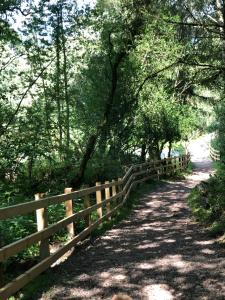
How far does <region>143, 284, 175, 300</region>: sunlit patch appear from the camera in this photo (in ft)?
18.5

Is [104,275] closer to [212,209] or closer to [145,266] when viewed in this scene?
[145,266]

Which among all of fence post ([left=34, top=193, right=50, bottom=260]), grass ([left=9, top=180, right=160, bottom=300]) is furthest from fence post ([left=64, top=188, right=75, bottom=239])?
fence post ([left=34, top=193, right=50, bottom=260])

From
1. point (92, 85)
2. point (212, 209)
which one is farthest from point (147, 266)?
point (92, 85)

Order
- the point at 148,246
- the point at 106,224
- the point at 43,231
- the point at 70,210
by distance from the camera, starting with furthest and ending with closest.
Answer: the point at 106,224 < the point at 148,246 < the point at 70,210 < the point at 43,231

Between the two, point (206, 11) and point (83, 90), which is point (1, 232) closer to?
point (206, 11)

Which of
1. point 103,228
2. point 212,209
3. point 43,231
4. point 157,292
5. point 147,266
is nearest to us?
point 157,292

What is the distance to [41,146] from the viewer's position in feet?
52.5

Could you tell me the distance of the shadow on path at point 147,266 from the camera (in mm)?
5934

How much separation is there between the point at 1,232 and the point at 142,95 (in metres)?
18.6

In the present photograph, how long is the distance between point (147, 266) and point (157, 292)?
1328mm

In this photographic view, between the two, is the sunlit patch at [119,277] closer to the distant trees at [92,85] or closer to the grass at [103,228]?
the grass at [103,228]

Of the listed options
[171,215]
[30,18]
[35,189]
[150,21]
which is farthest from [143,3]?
[35,189]

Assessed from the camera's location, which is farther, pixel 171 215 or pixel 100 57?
pixel 100 57

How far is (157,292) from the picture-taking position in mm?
5867
